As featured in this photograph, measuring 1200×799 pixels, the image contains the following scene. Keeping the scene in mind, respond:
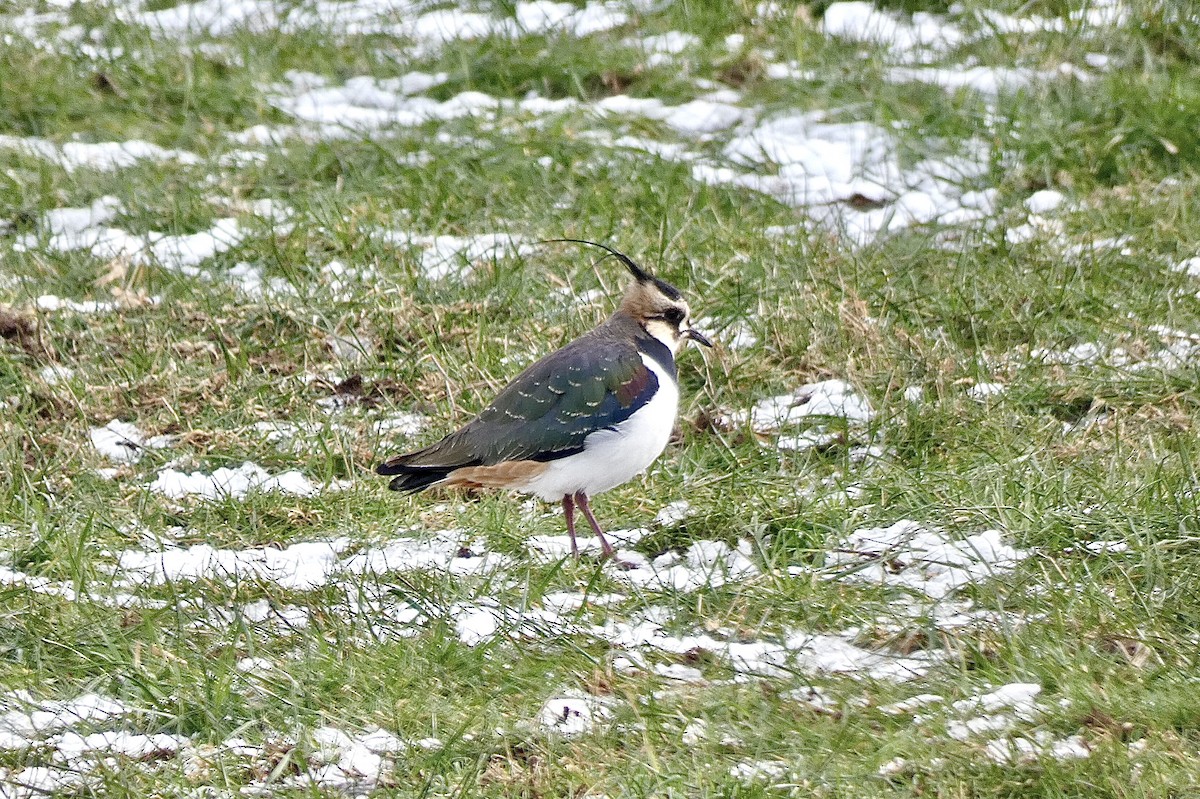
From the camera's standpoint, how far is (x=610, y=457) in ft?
17.4

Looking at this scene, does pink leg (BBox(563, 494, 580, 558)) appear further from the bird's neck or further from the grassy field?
the bird's neck

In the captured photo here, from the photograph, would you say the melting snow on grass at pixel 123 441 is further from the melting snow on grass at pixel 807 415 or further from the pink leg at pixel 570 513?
the melting snow on grass at pixel 807 415

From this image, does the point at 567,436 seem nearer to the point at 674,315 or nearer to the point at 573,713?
the point at 674,315

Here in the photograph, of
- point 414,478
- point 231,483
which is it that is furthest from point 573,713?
point 231,483

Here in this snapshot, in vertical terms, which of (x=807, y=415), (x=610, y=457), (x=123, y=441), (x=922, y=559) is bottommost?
(x=807, y=415)

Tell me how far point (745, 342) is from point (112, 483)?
2.53 m

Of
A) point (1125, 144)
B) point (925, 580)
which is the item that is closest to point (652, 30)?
point (1125, 144)

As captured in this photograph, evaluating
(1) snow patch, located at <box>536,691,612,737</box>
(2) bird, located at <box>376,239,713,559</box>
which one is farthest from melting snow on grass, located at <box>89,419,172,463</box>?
(1) snow patch, located at <box>536,691,612,737</box>

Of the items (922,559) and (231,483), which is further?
(231,483)

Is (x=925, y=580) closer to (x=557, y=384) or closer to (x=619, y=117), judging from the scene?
(x=557, y=384)

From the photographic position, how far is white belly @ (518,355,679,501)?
531cm

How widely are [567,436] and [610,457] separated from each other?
166 millimetres

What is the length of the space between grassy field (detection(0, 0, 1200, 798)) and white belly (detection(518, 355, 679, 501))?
0.23m

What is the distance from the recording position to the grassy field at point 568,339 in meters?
4.08
